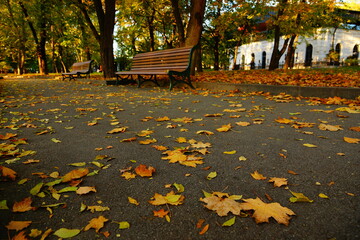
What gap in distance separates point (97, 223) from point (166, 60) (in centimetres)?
711

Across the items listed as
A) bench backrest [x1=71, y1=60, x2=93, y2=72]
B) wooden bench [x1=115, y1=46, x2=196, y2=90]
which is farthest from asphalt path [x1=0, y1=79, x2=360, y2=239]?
bench backrest [x1=71, y1=60, x2=93, y2=72]

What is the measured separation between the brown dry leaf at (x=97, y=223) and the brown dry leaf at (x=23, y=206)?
41 centimetres

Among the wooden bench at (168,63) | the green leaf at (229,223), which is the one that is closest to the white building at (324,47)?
the wooden bench at (168,63)

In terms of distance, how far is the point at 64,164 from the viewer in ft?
6.89

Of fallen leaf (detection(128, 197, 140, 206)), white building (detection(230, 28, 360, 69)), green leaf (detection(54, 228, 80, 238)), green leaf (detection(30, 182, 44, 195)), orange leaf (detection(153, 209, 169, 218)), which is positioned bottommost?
green leaf (detection(54, 228, 80, 238))

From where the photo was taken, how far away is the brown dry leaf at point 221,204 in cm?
139

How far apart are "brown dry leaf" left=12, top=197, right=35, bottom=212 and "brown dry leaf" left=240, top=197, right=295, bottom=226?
1285 mm

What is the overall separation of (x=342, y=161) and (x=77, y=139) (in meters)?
2.67

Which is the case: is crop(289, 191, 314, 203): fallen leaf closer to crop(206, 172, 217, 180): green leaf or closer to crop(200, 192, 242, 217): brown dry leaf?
crop(200, 192, 242, 217): brown dry leaf

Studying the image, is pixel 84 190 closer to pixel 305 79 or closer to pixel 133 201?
pixel 133 201

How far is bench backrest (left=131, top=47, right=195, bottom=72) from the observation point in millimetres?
7013

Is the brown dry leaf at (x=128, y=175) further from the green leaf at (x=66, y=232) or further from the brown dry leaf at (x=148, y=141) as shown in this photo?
the brown dry leaf at (x=148, y=141)

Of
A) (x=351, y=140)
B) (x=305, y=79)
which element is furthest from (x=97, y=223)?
(x=305, y=79)

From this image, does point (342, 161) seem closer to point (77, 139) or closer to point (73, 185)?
point (73, 185)
